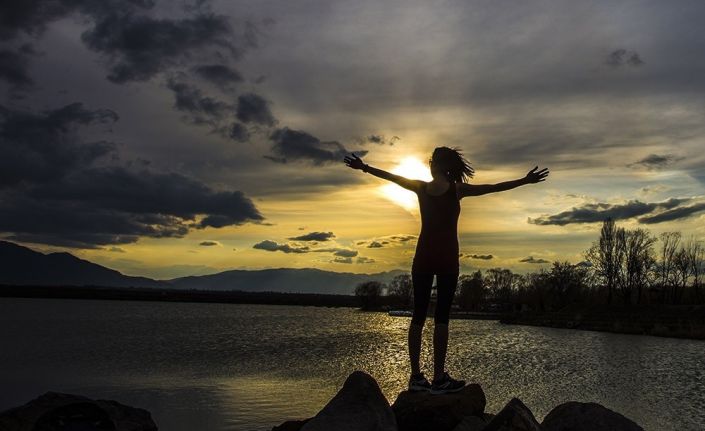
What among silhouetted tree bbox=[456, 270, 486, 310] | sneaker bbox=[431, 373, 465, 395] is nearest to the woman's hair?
sneaker bbox=[431, 373, 465, 395]

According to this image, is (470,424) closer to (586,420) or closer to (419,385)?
(419,385)

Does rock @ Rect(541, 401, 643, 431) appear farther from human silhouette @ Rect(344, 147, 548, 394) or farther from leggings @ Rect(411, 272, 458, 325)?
leggings @ Rect(411, 272, 458, 325)

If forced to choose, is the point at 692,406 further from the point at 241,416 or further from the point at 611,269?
the point at 611,269

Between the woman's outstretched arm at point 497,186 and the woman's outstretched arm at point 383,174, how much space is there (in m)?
0.60

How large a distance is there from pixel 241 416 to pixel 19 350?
1209 inches

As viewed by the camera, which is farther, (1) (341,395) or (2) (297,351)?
(2) (297,351)

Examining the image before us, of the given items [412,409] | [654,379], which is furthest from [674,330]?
[412,409]

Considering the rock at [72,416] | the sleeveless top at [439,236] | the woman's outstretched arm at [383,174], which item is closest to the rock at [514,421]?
the sleeveless top at [439,236]

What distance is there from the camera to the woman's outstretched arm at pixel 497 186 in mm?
7379

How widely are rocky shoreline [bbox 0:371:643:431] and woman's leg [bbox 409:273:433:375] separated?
23.6 inches

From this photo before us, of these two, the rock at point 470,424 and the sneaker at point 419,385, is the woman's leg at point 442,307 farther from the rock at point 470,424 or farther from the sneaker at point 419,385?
the rock at point 470,424

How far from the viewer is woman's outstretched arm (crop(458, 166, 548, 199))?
738 centimetres

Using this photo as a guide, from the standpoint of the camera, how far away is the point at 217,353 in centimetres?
Result: 4112

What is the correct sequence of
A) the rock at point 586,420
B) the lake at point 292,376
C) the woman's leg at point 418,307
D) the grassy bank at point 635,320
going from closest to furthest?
the rock at point 586,420 → the woman's leg at point 418,307 → the lake at point 292,376 → the grassy bank at point 635,320
